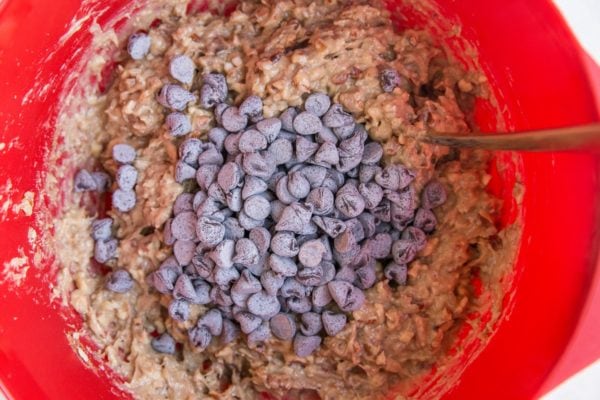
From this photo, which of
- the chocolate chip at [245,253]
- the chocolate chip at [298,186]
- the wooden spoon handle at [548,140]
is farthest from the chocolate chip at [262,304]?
the wooden spoon handle at [548,140]

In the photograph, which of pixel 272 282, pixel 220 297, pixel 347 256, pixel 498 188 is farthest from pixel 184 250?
pixel 498 188

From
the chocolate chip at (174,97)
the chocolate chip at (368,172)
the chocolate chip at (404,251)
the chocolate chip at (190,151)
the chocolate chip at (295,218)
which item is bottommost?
the chocolate chip at (404,251)

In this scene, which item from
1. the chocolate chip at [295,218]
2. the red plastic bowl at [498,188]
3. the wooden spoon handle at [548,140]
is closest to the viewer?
the wooden spoon handle at [548,140]

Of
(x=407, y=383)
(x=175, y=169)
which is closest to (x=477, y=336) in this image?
(x=407, y=383)

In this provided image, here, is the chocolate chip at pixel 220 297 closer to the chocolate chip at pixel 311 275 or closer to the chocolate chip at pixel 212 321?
the chocolate chip at pixel 212 321

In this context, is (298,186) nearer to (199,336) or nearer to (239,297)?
(239,297)

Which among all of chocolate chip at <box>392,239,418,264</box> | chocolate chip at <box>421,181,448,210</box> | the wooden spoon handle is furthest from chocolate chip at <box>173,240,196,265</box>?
the wooden spoon handle
